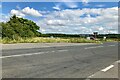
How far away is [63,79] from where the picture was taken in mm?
8875

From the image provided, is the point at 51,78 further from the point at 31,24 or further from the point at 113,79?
the point at 31,24

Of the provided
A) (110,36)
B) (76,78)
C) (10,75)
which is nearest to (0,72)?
(10,75)

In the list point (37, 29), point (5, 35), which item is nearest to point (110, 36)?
point (37, 29)

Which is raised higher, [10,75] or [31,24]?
[31,24]

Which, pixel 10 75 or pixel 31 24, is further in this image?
pixel 31 24

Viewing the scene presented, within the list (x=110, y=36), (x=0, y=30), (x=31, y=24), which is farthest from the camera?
(x=110, y=36)

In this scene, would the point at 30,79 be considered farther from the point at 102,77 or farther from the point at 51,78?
the point at 102,77

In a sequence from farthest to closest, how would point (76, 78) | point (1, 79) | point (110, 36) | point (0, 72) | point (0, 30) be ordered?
point (110, 36) < point (0, 30) < point (0, 72) < point (76, 78) < point (1, 79)

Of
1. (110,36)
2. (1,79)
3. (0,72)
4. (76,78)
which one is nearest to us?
(1,79)

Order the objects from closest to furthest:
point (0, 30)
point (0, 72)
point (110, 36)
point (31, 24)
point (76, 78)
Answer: point (76, 78)
point (0, 72)
point (0, 30)
point (31, 24)
point (110, 36)

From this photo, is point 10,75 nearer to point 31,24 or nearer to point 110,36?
point 31,24

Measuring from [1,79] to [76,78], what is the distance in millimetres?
2372

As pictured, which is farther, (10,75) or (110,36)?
(110,36)

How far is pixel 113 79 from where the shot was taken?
9.20 metres
